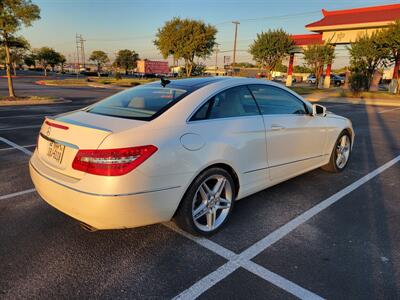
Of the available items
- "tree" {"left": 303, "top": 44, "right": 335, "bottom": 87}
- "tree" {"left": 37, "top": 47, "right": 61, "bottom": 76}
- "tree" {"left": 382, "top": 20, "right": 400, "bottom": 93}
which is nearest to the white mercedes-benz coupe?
"tree" {"left": 382, "top": 20, "right": 400, "bottom": 93}

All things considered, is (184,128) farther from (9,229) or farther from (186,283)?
(9,229)

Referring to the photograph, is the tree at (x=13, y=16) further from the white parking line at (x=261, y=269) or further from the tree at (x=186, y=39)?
the tree at (x=186, y=39)

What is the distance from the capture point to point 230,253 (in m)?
2.91

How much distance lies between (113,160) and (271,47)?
3487 cm

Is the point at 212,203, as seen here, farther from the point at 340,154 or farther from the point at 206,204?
the point at 340,154

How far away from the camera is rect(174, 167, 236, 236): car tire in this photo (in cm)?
294

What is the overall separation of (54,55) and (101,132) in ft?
252

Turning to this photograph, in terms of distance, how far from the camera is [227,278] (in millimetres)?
Answer: 2553

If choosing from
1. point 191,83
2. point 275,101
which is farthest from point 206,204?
point 275,101

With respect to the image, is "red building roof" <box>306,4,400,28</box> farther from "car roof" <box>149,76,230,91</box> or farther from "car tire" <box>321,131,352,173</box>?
"car roof" <box>149,76,230,91</box>

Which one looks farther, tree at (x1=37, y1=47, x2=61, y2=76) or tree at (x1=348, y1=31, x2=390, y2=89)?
tree at (x1=37, y1=47, x2=61, y2=76)

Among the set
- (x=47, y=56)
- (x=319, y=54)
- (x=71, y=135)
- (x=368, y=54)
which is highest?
(x=319, y=54)

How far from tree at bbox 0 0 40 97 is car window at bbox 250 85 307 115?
14.9 meters

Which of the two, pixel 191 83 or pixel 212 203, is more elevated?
pixel 191 83
